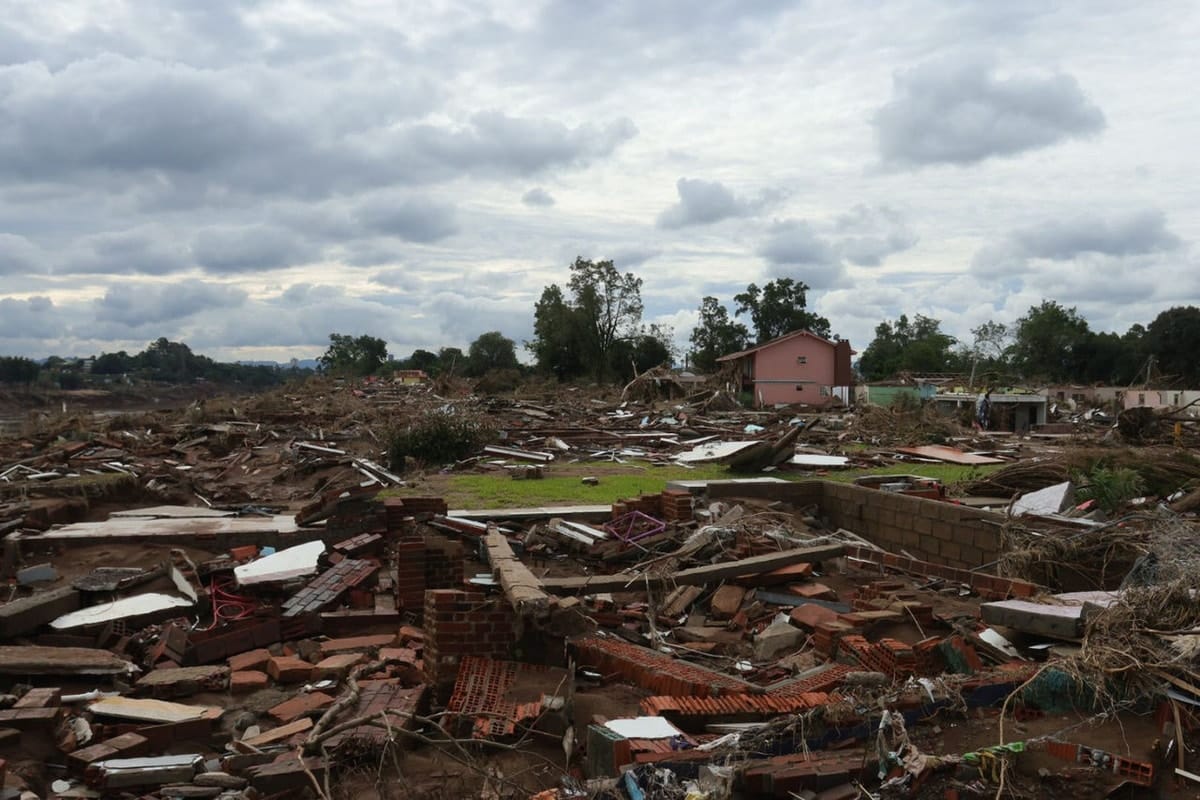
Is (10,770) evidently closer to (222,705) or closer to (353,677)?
(222,705)

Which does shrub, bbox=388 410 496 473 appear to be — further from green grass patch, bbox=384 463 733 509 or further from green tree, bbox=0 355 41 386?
green tree, bbox=0 355 41 386

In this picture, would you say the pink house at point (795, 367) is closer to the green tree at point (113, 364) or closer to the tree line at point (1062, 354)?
the tree line at point (1062, 354)

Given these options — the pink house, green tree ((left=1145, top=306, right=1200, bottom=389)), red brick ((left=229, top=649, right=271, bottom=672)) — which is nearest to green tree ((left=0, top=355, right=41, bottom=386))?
the pink house

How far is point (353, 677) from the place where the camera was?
18.3ft

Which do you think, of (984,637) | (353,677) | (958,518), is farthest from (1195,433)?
(353,677)

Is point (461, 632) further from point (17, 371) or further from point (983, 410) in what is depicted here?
point (17, 371)

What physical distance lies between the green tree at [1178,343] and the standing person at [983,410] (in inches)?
1076

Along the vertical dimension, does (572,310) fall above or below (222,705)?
above

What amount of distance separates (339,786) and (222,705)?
1.80m

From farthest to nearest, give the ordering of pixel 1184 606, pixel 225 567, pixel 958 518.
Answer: pixel 958 518 → pixel 225 567 → pixel 1184 606

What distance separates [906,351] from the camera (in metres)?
67.9

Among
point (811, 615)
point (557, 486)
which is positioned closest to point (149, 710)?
point (811, 615)

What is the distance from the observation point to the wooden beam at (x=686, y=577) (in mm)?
7707

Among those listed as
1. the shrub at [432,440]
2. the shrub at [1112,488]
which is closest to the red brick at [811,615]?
the shrub at [1112,488]
